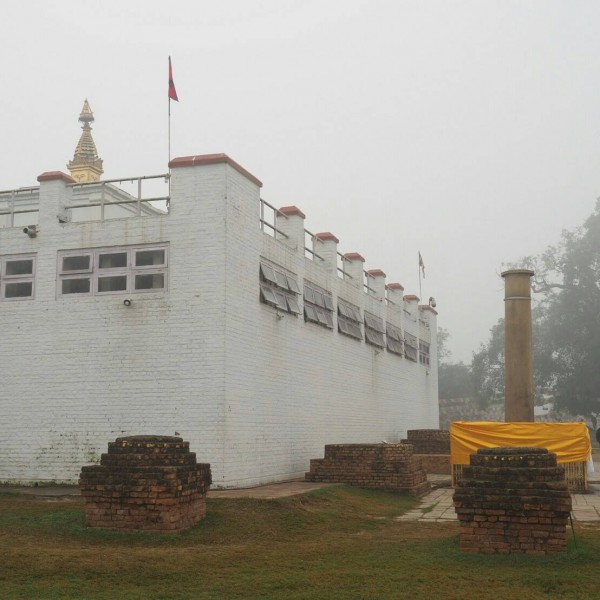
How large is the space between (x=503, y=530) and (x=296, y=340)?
10.7m

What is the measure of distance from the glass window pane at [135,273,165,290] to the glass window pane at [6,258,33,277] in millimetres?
2444

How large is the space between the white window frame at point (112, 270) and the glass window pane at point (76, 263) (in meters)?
0.03

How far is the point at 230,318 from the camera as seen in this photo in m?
15.2

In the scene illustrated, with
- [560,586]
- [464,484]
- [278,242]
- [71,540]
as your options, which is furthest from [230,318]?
[560,586]

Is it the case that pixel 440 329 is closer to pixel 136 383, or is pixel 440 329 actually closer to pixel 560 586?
pixel 136 383

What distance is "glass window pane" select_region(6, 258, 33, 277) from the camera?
16500mm

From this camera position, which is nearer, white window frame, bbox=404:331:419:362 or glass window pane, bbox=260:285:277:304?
glass window pane, bbox=260:285:277:304

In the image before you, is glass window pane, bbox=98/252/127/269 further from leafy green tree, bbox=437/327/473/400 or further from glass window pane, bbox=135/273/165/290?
leafy green tree, bbox=437/327/473/400

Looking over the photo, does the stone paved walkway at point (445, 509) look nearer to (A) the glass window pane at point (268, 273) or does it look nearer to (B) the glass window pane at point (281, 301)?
(B) the glass window pane at point (281, 301)

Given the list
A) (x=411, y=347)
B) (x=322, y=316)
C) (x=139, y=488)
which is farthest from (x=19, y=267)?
(x=411, y=347)

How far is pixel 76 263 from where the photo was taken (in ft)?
53.2

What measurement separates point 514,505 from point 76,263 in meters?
10.6

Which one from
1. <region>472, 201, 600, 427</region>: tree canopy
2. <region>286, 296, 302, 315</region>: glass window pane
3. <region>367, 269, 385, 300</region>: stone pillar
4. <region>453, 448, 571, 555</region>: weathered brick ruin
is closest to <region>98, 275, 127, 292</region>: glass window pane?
<region>286, 296, 302, 315</region>: glass window pane

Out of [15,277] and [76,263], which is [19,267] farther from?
[76,263]
